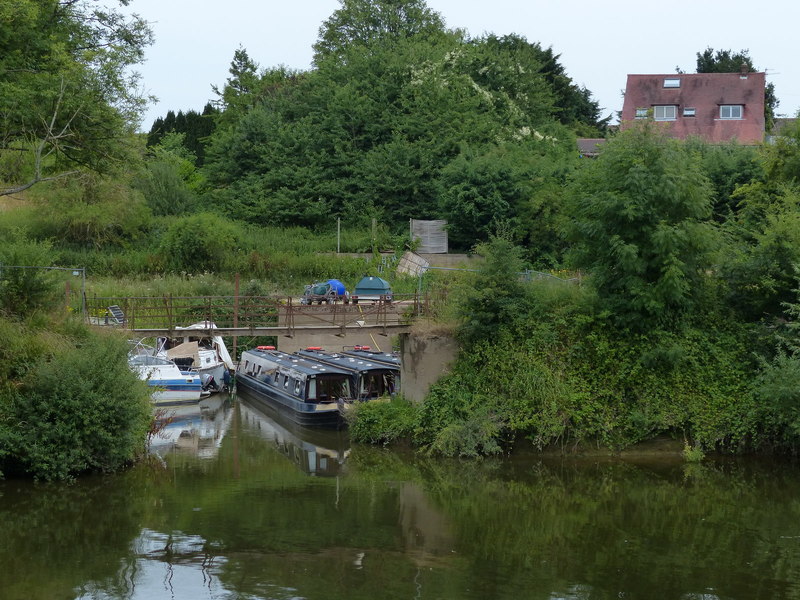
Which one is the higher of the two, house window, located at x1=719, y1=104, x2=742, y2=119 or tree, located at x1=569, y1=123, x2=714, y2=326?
house window, located at x1=719, y1=104, x2=742, y2=119

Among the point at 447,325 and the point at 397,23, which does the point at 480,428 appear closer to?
the point at 447,325

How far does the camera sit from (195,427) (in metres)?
28.3

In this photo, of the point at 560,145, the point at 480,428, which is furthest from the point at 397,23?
the point at 480,428

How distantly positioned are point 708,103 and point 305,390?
3415 centimetres

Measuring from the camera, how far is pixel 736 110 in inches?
2024

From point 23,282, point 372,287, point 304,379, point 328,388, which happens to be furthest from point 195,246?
point 23,282

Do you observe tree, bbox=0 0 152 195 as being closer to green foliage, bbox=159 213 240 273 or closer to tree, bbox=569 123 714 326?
tree, bbox=569 123 714 326

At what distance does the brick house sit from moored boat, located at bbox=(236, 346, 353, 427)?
28900mm

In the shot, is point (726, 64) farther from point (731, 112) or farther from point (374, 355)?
point (374, 355)

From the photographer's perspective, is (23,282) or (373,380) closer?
(23,282)

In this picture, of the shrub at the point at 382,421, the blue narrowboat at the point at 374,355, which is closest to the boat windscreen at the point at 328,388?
the blue narrowboat at the point at 374,355

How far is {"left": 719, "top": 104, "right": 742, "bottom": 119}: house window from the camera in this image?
51375 millimetres

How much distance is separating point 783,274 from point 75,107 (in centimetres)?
1790

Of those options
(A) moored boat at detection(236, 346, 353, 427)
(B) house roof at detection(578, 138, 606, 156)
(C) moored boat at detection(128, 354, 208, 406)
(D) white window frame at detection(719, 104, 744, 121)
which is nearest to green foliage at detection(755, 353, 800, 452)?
(A) moored boat at detection(236, 346, 353, 427)
